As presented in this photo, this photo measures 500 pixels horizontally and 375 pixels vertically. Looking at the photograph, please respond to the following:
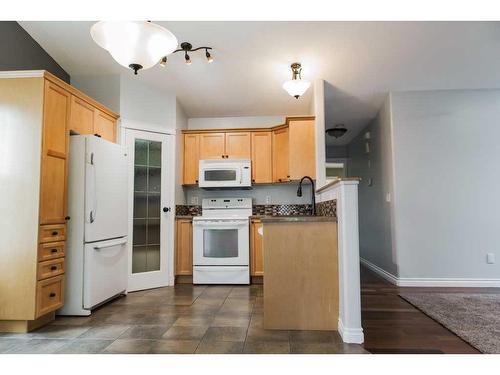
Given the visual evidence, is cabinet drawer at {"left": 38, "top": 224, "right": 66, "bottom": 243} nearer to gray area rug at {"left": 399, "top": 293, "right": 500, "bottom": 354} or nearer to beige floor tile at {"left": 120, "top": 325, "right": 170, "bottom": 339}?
beige floor tile at {"left": 120, "top": 325, "right": 170, "bottom": 339}

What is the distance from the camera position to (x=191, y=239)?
4.38 m

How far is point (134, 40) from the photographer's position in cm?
199

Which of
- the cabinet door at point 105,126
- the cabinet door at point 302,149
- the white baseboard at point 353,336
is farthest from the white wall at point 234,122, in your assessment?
the white baseboard at point 353,336

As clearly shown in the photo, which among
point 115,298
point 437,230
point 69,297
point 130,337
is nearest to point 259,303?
point 130,337

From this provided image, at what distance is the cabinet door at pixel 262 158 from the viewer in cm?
468

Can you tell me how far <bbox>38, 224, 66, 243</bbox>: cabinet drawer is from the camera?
2600mm

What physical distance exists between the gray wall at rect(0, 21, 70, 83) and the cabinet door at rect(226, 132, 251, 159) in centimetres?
235

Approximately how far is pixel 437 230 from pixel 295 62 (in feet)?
8.85

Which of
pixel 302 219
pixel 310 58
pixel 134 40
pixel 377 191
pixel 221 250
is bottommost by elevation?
pixel 221 250

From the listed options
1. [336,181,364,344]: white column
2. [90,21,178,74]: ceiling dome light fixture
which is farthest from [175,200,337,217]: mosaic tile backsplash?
[90,21,178,74]: ceiling dome light fixture

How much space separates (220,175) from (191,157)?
21.9 inches

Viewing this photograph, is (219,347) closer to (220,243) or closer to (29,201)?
(29,201)

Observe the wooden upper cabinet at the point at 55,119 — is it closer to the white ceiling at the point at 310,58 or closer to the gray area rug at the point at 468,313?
the white ceiling at the point at 310,58

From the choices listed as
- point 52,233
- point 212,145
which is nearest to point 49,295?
point 52,233
